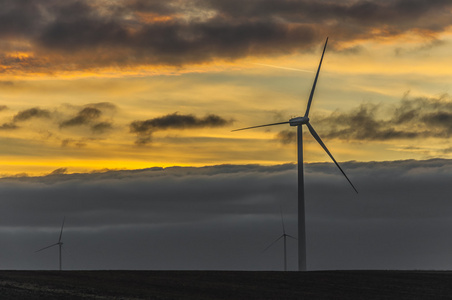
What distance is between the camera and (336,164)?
4193 inches
